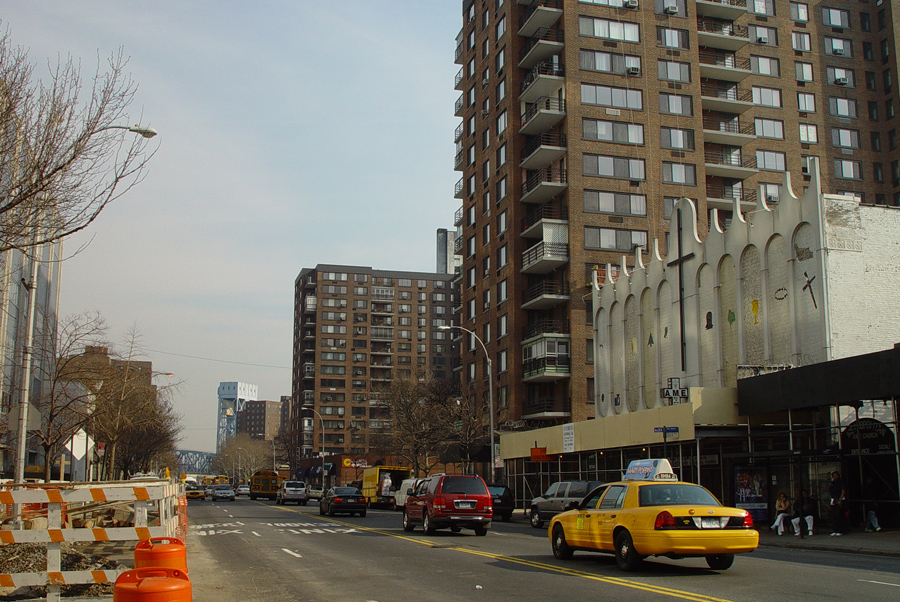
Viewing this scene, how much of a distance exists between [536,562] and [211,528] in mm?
16988

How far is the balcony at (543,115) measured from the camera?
58969 millimetres

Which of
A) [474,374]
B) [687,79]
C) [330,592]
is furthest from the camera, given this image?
[474,374]

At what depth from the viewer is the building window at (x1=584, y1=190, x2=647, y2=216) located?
58500mm

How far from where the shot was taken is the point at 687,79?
201 ft

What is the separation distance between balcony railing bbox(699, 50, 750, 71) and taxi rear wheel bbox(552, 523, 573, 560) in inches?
2150

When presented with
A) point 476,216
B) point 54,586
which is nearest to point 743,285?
point 54,586

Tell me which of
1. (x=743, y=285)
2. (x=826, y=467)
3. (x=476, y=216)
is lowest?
(x=826, y=467)

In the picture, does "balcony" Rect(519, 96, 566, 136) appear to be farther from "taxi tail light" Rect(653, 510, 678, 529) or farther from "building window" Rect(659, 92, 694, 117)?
"taxi tail light" Rect(653, 510, 678, 529)

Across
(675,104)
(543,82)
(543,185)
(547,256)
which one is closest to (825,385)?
(547,256)

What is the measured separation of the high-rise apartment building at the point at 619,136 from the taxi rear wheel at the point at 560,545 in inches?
1551

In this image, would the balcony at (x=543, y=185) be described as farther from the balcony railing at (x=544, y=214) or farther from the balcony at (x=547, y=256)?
the balcony at (x=547, y=256)

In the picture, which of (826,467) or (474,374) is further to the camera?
(474,374)

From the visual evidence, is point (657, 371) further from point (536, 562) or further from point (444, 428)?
point (444, 428)

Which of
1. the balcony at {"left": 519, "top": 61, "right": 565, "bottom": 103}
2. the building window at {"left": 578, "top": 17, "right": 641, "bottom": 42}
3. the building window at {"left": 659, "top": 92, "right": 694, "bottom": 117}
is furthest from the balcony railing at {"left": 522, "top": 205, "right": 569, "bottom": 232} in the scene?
the building window at {"left": 578, "top": 17, "right": 641, "bottom": 42}
